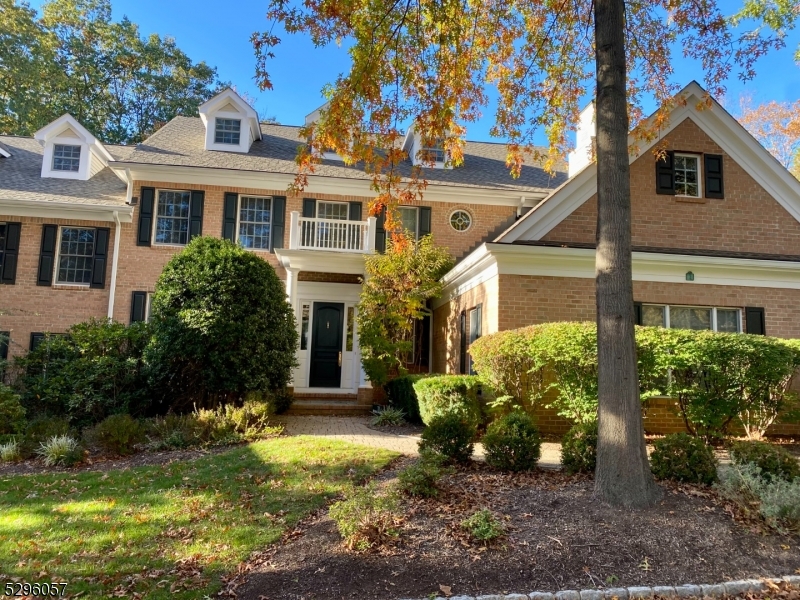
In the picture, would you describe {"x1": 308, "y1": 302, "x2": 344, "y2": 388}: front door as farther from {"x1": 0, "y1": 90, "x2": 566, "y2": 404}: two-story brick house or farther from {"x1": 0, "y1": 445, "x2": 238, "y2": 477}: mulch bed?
{"x1": 0, "y1": 445, "x2": 238, "y2": 477}: mulch bed

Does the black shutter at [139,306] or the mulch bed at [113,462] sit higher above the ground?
the black shutter at [139,306]

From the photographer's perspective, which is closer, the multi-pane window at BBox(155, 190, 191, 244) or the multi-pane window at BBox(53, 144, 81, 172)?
the multi-pane window at BBox(155, 190, 191, 244)

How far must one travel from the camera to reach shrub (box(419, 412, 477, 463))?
5957mm

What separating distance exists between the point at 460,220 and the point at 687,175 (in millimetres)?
5797

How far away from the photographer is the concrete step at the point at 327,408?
11719 mm

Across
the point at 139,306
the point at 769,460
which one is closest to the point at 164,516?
the point at 769,460

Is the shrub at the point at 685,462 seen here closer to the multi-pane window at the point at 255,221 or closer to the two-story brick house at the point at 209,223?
the two-story brick house at the point at 209,223

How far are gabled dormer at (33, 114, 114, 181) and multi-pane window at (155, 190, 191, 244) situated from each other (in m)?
2.65

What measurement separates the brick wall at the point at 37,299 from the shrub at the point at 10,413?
5.25 m

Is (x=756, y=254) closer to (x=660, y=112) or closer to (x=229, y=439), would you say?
(x=660, y=112)

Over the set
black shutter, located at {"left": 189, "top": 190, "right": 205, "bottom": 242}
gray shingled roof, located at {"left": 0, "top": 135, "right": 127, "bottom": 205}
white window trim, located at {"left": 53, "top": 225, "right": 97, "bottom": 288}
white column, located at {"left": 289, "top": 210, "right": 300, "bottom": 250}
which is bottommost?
white window trim, located at {"left": 53, "top": 225, "right": 97, "bottom": 288}

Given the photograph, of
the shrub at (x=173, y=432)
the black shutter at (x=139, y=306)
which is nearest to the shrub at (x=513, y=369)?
the shrub at (x=173, y=432)

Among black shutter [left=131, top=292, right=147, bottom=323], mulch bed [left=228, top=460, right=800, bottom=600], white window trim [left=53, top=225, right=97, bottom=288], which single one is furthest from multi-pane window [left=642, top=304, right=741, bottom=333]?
white window trim [left=53, top=225, right=97, bottom=288]

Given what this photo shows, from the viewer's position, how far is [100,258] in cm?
1362
